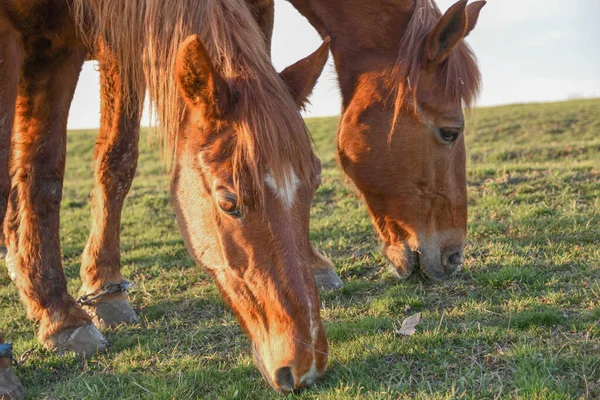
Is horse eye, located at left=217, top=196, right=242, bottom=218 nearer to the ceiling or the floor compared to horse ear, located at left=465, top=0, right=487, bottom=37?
nearer to the floor

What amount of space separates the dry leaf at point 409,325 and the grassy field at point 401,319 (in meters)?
0.06

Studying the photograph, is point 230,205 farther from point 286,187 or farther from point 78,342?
point 78,342

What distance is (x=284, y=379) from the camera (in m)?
2.83

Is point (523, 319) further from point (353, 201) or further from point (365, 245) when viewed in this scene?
point (353, 201)

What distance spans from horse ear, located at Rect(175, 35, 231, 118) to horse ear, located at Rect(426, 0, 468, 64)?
6.29 ft

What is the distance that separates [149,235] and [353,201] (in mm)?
2761

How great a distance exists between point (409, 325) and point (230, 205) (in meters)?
1.58

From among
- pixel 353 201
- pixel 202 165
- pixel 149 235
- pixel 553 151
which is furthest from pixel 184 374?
pixel 553 151

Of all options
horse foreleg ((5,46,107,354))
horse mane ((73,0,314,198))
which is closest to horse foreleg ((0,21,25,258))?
horse mane ((73,0,314,198))

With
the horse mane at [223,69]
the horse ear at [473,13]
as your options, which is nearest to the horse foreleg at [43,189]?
the horse mane at [223,69]

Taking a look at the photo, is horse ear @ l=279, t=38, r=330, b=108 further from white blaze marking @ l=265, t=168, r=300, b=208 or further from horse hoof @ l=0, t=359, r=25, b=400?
horse hoof @ l=0, t=359, r=25, b=400

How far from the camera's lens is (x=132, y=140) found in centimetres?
493

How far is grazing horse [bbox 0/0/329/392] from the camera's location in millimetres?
2801

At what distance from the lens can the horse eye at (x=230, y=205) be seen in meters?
2.86
